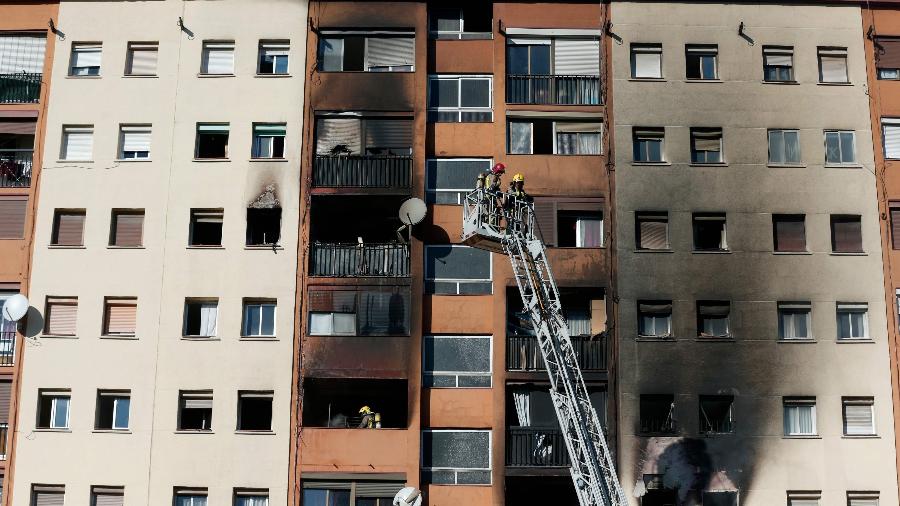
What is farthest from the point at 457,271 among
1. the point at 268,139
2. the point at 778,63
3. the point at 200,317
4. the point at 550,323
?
the point at 778,63

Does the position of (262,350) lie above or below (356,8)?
below

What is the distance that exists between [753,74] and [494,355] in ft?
37.7

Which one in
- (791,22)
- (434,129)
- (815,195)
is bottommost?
(815,195)

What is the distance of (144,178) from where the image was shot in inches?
1270

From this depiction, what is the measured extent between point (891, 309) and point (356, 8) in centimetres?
1800

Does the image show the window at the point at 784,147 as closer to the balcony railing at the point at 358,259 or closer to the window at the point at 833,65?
the window at the point at 833,65

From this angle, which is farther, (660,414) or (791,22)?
(791,22)

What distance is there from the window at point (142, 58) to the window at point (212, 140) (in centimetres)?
252

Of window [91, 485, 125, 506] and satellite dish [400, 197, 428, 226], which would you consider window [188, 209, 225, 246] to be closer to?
satellite dish [400, 197, 428, 226]

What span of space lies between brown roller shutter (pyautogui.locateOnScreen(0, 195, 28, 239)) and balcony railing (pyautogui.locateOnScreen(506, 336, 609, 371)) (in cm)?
1471

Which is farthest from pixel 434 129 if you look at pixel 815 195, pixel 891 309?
pixel 891 309

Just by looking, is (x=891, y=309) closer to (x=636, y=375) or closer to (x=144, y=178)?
(x=636, y=375)

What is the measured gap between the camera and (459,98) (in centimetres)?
3288

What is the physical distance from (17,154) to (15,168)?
1.75 ft
